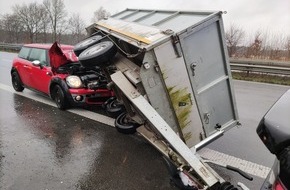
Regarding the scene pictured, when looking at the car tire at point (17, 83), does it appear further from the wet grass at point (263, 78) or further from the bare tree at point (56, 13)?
the bare tree at point (56, 13)

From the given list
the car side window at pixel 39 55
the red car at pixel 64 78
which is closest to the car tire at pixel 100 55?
the red car at pixel 64 78

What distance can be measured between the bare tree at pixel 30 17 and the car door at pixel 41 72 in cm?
4217

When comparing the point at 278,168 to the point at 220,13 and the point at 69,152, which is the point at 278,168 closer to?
the point at 220,13

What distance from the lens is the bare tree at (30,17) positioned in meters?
49.8

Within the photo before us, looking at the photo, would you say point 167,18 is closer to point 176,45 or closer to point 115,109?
point 176,45

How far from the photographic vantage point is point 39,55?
334 inches

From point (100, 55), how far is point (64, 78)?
8.30 ft

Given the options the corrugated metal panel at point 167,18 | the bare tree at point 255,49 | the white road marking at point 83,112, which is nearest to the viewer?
the corrugated metal panel at point 167,18

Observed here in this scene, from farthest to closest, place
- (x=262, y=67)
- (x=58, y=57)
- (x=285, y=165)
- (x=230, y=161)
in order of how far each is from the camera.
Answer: (x=262, y=67), (x=58, y=57), (x=230, y=161), (x=285, y=165)

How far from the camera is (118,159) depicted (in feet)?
15.7

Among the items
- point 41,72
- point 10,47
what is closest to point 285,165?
point 41,72

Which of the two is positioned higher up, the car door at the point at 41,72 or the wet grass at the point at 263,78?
the car door at the point at 41,72

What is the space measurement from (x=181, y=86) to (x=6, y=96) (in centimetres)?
644

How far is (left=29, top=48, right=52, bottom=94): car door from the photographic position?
787cm
